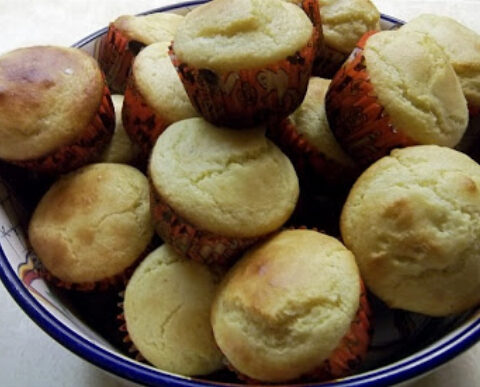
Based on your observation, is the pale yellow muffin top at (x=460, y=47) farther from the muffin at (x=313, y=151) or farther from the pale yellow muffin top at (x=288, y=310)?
the pale yellow muffin top at (x=288, y=310)

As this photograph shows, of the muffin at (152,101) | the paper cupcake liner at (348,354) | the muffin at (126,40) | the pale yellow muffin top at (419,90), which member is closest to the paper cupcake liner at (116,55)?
the muffin at (126,40)

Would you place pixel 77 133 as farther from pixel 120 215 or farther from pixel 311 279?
pixel 311 279

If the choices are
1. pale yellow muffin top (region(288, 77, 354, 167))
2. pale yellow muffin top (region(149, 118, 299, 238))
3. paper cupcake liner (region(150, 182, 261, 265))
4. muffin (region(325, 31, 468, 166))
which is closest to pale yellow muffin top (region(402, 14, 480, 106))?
muffin (region(325, 31, 468, 166))

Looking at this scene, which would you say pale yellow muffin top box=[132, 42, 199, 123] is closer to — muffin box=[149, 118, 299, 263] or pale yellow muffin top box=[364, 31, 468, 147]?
muffin box=[149, 118, 299, 263]

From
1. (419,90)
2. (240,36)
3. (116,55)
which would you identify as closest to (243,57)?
(240,36)

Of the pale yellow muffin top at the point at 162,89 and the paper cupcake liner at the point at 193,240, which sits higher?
the pale yellow muffin top at the point at 162,89

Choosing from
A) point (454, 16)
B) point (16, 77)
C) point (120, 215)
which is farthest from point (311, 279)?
point (454, 16)

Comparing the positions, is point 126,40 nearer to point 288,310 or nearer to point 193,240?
point 193,240
